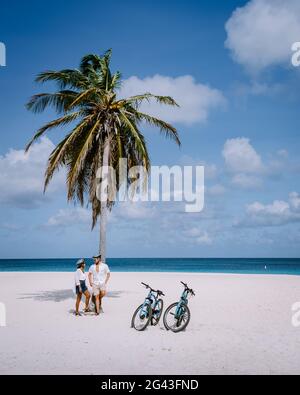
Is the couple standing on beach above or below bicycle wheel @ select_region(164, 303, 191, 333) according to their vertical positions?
above

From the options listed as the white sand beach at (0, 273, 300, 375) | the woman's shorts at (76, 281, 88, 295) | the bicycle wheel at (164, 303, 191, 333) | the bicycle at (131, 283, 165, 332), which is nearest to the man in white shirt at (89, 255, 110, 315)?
the woman's shorts at (76, 281, 88, 295)

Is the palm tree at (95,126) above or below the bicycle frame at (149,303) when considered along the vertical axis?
above

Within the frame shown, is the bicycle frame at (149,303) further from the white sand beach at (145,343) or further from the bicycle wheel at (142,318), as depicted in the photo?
the white sand beach at (145,343)

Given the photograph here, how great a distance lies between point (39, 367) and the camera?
6.43 metres

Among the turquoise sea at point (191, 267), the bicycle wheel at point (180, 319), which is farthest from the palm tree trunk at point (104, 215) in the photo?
the turquoise sea at point (191, 267)

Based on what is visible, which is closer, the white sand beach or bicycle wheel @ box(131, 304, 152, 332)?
the white sand beach

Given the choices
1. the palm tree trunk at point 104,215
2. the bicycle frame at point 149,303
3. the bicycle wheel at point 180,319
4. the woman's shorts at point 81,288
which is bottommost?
the bicycle wheel at point 180,319

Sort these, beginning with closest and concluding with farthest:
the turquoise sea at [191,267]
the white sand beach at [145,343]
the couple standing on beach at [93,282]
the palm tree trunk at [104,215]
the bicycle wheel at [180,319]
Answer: the white sand beach at [145,343]
the bicycle wheel at [180,319]
the couple standing on beach at [93,282]
the palm tree trunk at [104,215]
the turquoise sea at [191,267]

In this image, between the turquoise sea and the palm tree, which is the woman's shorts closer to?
the palm tree

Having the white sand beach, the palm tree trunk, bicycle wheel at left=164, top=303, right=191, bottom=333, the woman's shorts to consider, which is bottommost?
the white sand beach
